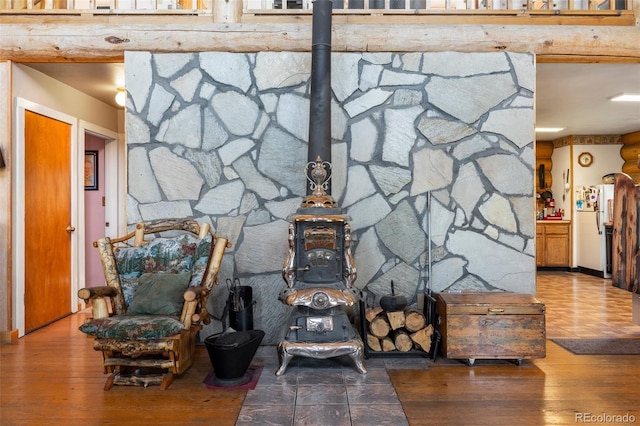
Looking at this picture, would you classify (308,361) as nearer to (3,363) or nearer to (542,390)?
(542,390)

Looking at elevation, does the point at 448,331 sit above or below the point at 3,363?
above

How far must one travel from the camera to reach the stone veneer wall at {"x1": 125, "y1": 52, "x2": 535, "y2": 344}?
12.9ft

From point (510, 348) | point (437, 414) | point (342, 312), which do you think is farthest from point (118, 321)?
point (510, 348)

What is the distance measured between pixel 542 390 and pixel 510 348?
44cm

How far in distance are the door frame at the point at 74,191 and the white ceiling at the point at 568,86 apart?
393mm

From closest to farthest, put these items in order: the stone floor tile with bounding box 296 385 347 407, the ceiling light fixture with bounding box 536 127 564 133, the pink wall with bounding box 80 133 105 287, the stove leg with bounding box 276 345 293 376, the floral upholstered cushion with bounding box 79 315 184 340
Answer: the stone floor tile with bounding box 296 385 347 407 < the floral upholstered cushion with bounding box 79 315 184 340 < the stove leg with bounding box 276 345 293 376 < the pink wall with bounding box 80 133 105 287 < the ceiling light fixture with bounding box 536 127 564 133

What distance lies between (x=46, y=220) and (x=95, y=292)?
79.8 inches

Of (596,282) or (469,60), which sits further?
(596,282)

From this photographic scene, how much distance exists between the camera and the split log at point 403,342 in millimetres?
3529

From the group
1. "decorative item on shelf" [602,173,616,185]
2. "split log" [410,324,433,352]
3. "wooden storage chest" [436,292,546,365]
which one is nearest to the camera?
A: "wooden storage chest" [436,292,546,365]

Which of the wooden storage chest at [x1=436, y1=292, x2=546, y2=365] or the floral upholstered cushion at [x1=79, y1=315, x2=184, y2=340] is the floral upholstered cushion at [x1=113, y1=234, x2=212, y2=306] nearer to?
the floral upholstered cushion at [x1=79, y1=315, x2=184, y2=340]

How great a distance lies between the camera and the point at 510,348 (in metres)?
3.35

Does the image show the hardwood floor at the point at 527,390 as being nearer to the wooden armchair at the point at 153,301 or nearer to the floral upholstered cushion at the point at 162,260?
the wooden armchair at the point at 153,301

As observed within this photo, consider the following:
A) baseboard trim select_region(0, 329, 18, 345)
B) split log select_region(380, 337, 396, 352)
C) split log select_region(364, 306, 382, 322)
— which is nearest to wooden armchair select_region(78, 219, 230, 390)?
split log select_region(364, 306, 382, 322)
